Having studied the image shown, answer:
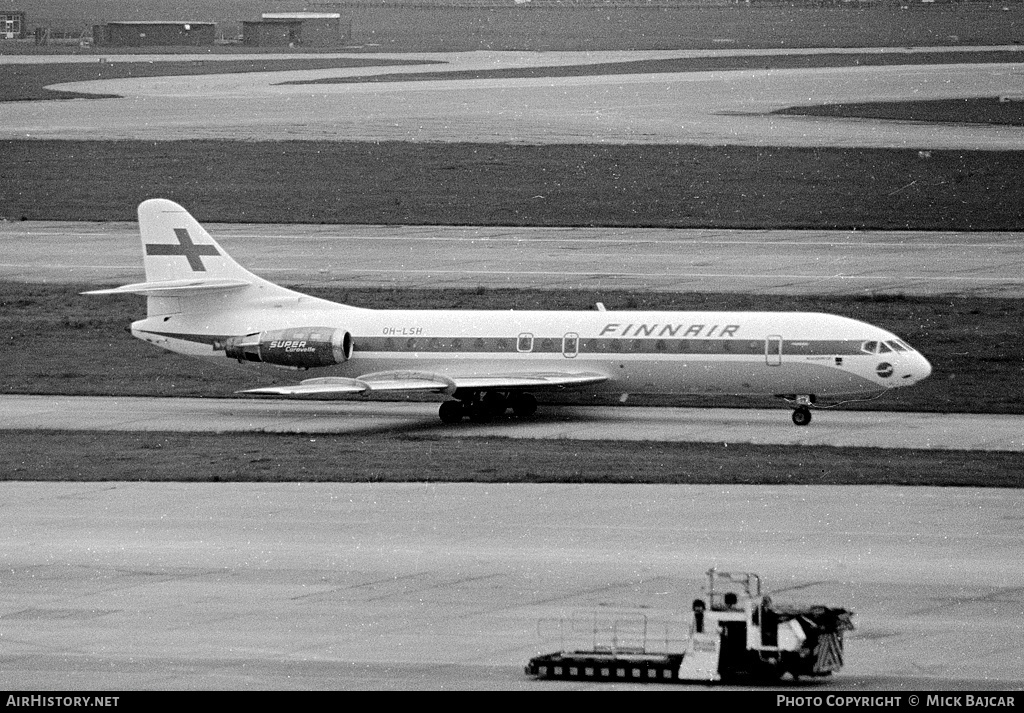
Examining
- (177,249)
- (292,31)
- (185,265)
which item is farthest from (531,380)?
(292,31)

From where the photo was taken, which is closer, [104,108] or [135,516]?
[135,516]

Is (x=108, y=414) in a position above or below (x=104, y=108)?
below

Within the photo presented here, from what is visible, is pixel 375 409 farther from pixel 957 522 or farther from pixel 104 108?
pixel 104 108

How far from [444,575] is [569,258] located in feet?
133

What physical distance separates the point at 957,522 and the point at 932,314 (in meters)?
26.4

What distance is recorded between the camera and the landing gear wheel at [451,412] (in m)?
46.2

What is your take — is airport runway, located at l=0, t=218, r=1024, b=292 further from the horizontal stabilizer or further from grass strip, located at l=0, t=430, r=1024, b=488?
grass strip, located at l=0, t=430, r=1024, b=488

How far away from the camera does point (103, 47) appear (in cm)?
16025

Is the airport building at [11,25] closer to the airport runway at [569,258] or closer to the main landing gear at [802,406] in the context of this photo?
the airport runway at [569,258]

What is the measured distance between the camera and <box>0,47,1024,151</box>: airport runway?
92.6 meters

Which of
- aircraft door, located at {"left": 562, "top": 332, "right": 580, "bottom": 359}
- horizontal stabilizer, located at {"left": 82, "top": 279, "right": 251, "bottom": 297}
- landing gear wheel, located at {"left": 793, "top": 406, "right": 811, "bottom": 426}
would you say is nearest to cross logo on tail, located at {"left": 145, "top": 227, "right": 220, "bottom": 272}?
horizontal stabilizer, located at {"left": 82, "top": 279, "right": 251, "bottom": 297}

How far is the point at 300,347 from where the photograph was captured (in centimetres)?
4675

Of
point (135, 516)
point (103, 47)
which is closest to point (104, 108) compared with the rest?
point (103, 47)
